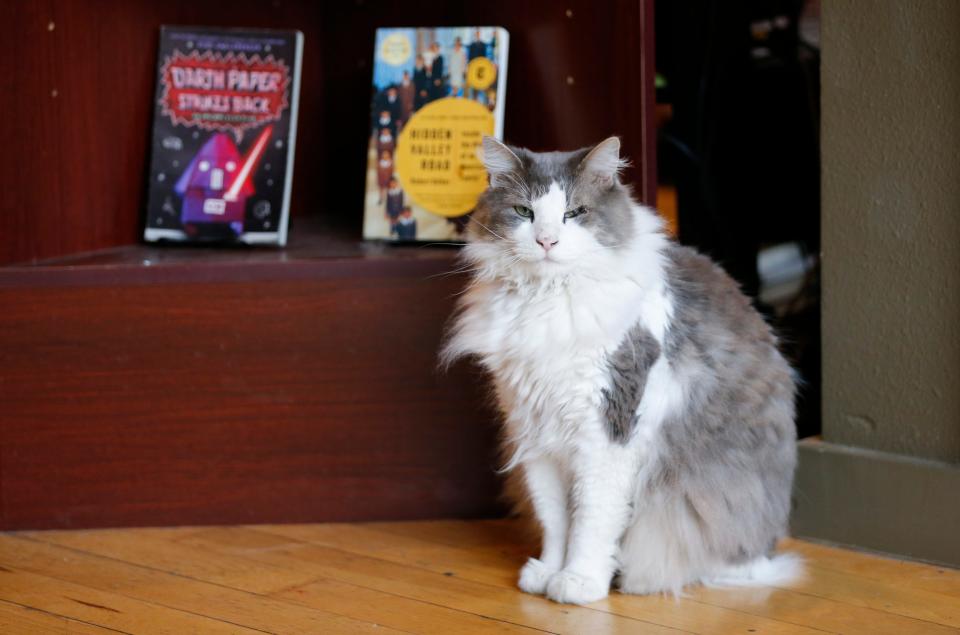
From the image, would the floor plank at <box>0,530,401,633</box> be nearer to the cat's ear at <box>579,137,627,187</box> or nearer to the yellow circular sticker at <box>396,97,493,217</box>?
the cat's ear at <box>579,137,627,187</box>

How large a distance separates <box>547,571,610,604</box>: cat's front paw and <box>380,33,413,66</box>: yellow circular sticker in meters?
1.01

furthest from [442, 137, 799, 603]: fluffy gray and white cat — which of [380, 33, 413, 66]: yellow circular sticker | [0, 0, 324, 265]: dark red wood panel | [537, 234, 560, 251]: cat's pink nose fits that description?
[0, 0, 324, 265]: dark red wood panel

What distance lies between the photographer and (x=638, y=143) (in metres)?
1.75

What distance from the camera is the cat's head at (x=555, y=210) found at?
1448 mm

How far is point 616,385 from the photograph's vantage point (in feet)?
4.85

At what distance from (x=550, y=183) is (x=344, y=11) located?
1.00 metres

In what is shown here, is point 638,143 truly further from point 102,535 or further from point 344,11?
point 102,535

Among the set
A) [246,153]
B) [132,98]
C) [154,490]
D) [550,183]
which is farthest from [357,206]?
[550,183]

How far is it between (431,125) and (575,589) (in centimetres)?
90

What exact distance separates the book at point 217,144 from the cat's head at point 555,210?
0.67m

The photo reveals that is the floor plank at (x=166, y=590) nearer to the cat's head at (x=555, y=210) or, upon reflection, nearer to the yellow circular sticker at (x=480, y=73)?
the cat's head at (x=555, y=210)

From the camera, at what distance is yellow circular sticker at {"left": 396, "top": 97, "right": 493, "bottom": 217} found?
1.96 m

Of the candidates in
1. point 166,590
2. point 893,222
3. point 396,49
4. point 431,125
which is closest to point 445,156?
point 431,125

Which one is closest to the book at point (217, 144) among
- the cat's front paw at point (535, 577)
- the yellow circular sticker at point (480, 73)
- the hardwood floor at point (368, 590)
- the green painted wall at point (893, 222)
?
the yellow circular sticker at point (480, 73)
